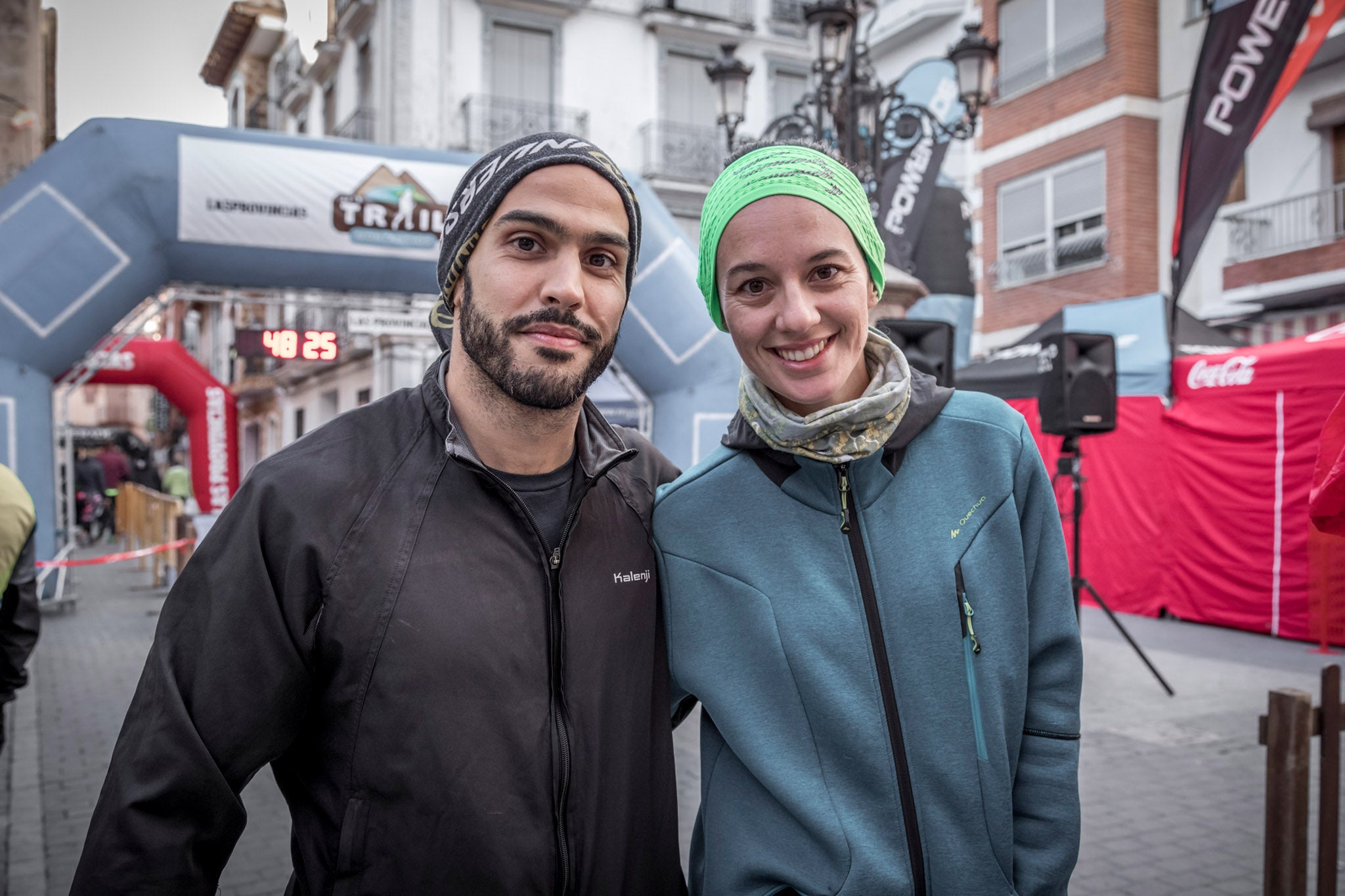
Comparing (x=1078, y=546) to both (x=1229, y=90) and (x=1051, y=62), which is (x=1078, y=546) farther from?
(x=1051, y=62)

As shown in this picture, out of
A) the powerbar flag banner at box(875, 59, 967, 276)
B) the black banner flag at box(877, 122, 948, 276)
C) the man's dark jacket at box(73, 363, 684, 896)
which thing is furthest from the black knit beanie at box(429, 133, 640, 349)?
the black banner flag at box(877, 122, 948, 276)

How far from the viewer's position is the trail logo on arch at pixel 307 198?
8484 millimetres

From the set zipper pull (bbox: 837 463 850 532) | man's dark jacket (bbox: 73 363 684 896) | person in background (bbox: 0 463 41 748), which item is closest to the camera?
man's dark jacket (bbox: 73 363 684 896)

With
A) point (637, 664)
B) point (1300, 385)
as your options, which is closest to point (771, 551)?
point (637, 664)

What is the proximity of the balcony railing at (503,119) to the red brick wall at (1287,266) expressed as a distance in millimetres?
12197

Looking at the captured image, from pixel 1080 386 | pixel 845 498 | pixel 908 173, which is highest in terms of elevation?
pixel 908 173

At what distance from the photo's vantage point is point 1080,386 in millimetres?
7617

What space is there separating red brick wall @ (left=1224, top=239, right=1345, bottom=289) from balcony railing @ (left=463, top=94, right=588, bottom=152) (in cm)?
1220

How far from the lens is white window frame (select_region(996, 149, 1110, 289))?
16.6 metres

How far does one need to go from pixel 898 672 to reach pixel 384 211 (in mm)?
8578

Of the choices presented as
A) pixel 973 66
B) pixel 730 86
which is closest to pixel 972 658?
pixel 973 66

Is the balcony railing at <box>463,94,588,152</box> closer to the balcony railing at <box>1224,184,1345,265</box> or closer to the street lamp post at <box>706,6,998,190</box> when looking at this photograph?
the street lamp post at <box>706,6,998,190</box>

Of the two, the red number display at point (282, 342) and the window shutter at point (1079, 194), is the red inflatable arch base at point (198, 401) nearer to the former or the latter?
the red number display at point (282, 342)

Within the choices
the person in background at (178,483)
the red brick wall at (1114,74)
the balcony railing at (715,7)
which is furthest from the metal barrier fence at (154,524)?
the red brick wall at (1114,74)
